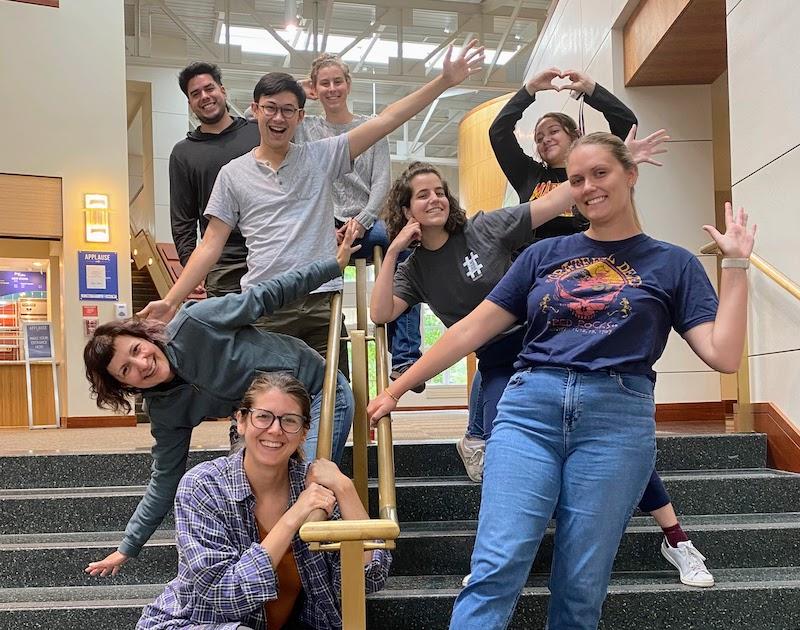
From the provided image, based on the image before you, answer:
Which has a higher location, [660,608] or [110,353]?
[110,353]

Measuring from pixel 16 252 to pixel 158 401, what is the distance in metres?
7.84

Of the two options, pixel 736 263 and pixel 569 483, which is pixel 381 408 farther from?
pixel 736 263

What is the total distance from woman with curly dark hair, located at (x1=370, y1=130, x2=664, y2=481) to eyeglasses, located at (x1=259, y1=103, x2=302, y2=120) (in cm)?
42

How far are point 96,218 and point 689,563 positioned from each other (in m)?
7.53

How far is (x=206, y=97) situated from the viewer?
3291 mm

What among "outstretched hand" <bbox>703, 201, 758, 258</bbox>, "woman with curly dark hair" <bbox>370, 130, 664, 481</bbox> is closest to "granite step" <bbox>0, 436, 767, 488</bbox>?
"woman with curly dark hair" <bbox>370, 130, 664, 481</bbox>

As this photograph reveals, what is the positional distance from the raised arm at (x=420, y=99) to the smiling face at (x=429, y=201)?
0.22 meters

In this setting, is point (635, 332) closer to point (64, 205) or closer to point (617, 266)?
point (617, 266)

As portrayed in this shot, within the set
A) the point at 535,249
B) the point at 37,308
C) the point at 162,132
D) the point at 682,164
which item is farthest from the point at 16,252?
the point at 535,249

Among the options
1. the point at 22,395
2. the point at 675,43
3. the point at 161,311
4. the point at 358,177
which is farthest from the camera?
the point at 22,395

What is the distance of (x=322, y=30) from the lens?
1289 cm

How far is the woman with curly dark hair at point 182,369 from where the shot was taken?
217 centimetres

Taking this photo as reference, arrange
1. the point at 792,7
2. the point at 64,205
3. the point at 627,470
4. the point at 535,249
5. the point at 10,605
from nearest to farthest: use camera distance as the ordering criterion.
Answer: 1. the point at 627,470
2. the point at 535,249
3. the point at 10,605
4. the point at 792,7
5. the point at 64,205

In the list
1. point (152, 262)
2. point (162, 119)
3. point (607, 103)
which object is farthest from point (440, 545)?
point (162, 119)
